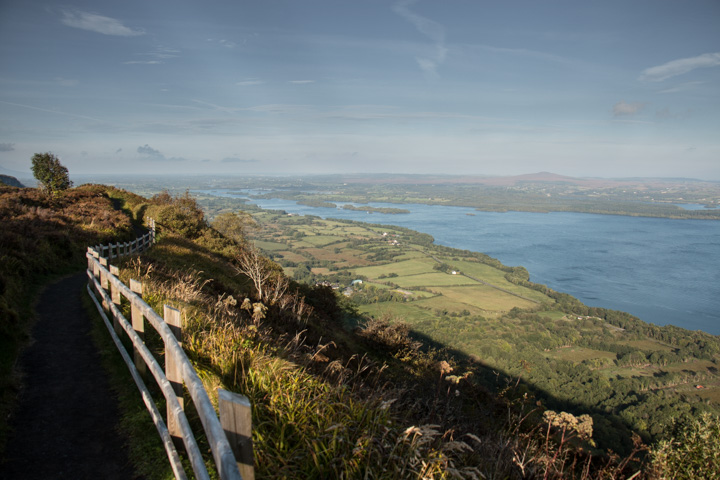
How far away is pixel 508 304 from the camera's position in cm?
6103

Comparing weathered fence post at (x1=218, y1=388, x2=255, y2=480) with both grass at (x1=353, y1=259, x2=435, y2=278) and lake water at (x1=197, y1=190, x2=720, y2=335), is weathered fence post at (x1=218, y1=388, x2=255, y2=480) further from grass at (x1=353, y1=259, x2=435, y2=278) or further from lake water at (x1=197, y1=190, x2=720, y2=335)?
lake water at (x1=197, y1=190, x2=720, y2=335)

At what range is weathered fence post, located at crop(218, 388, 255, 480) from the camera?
5.95ft

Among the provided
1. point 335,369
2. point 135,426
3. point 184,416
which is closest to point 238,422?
point 184,416

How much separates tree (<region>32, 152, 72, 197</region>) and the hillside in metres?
3.34

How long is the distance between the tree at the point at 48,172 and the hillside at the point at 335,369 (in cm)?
334

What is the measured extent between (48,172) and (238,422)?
37.8 m

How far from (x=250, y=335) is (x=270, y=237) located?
99.9 meters

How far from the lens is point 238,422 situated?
1880 mm

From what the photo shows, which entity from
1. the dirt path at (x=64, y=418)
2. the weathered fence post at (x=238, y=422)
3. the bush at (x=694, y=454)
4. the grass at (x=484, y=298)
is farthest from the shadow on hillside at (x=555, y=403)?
the grass at (x=484, y=298)

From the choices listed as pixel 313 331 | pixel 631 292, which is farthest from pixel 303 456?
pixel 631 292

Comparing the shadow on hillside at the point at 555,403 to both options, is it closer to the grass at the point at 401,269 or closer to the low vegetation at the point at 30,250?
the low vegetation at the point at 30,250

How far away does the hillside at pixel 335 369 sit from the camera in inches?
125

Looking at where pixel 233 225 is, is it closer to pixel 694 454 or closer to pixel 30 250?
pixel 30 250

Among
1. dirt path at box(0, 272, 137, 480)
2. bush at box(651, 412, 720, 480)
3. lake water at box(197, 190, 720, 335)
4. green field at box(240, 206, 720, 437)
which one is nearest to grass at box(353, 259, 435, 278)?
green field at box(240, 206, 720, 437)
